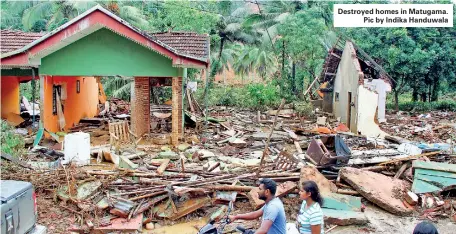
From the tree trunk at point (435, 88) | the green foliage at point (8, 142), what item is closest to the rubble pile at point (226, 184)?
the green foliage at point (8, 142)

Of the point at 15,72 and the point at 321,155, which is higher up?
the point at 15,72

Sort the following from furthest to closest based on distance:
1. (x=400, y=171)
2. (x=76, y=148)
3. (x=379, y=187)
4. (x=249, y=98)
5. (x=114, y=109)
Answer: (x=249, y=98) < (x=114, y=109) < (x=76, y=148) < (x=400, y=171) < (x=379, y=187)

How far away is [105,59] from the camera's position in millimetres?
17641

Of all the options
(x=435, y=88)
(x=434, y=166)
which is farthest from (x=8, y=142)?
(x=435, y=88)

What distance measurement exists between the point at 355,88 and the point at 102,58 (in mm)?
13061

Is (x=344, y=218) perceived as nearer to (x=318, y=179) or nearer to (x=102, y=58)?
(x=318, y=179)

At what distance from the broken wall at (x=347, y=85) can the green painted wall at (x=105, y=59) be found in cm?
1044

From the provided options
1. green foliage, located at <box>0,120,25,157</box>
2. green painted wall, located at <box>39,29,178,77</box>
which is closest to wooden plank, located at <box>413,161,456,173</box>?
green painted wall, located at <box>39,29,178,77</box>

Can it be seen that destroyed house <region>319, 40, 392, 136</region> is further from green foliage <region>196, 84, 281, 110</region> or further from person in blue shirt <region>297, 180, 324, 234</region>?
person in blue shirt <region>297, 180, 324, 234</region>

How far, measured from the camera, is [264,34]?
36.4 metres

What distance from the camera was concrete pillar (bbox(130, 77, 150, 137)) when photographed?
19.0 metres

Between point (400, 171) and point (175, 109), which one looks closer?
point (400, 171)

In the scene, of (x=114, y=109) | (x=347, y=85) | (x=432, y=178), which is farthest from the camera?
(x=114, y=109)

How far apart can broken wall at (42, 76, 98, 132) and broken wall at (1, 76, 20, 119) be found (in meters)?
3.10
